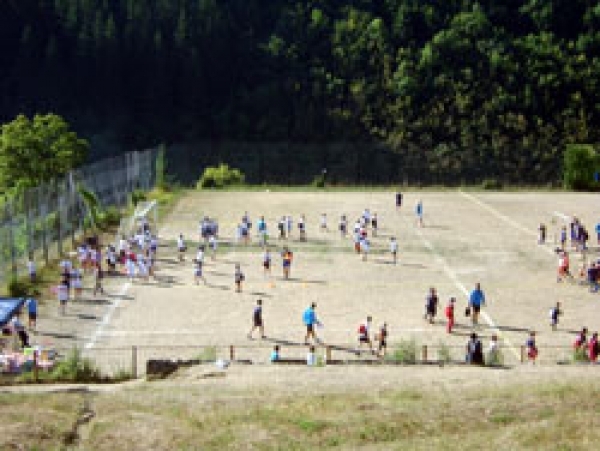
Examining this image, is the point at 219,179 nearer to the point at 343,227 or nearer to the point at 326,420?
the point at 343,227

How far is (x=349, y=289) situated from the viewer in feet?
103

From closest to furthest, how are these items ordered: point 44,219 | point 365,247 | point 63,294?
point 63,294 → point 44,219 → point 365,247

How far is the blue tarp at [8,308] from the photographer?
21741 millimetres

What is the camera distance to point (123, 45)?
3477 inches

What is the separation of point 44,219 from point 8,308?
493 inches

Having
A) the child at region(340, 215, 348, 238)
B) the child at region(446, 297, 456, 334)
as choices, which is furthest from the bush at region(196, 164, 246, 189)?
the child at region(446, 297, 456, 334)

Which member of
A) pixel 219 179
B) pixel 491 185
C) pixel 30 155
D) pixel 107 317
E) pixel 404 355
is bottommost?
pixel 107 317

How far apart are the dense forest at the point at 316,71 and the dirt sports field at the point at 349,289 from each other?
33617mm

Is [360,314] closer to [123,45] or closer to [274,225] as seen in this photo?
[274,225]

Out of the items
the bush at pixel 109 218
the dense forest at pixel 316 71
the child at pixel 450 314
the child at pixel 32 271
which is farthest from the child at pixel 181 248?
the dense forest at pixel 316 71

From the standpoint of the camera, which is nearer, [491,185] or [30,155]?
[30,155]

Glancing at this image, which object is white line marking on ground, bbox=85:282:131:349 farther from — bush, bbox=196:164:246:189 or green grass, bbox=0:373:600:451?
bush, bbox=196:164:246:189

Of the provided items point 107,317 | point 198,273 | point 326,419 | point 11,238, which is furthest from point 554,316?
point 11,238

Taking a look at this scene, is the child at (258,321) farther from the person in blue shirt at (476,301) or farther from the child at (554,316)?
the child at (554,316)
